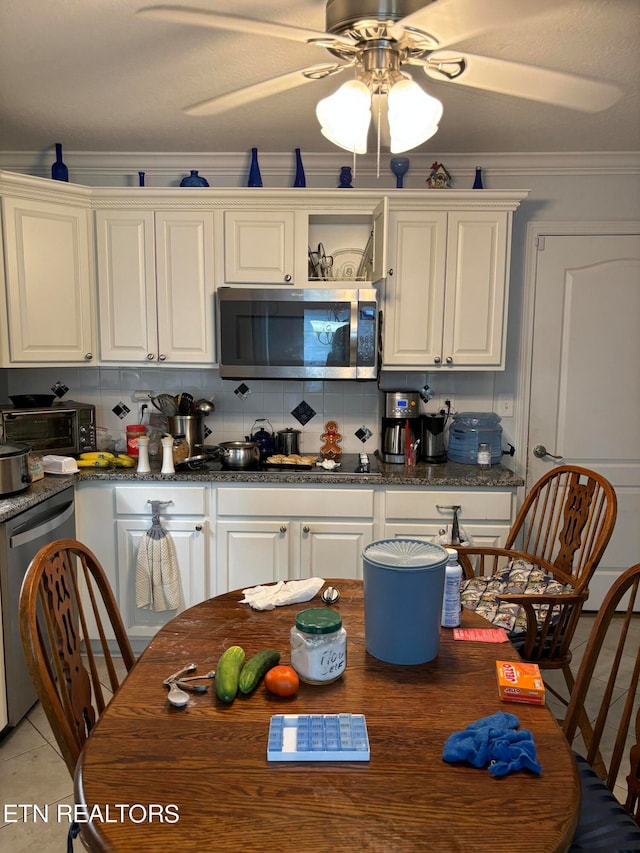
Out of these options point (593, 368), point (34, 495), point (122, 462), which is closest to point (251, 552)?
point (122, 462)

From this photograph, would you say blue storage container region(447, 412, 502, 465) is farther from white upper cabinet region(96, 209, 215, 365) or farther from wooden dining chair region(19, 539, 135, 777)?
wooden dining chair region(19, 539, 135, 777)

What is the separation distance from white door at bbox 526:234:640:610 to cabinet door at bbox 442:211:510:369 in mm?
400

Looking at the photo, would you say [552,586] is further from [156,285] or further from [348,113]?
[156,285]

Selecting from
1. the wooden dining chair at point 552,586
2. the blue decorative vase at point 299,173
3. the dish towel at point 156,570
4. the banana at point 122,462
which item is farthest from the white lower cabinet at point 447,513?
the blue decorative vase at point 299,173

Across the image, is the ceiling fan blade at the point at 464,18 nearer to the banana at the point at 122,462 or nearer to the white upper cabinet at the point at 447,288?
the white upper cabinet at the point at 447,288

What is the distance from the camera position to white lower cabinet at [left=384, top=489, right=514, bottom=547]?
9.35ft

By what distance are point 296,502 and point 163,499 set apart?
63cm

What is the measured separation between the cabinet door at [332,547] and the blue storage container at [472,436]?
2.24 ft

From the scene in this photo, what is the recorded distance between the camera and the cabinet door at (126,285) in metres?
3.03

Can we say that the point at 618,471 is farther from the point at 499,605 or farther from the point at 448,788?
the point at 448,788

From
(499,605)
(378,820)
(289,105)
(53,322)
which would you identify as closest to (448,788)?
(378,820)

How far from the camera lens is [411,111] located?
4.79 feet

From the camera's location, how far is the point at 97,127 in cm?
282

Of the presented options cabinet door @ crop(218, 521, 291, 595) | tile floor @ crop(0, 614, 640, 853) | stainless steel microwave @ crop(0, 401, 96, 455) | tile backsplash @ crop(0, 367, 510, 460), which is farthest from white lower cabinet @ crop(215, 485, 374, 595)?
tile floor @ crop(0, 614, 640, 853)
